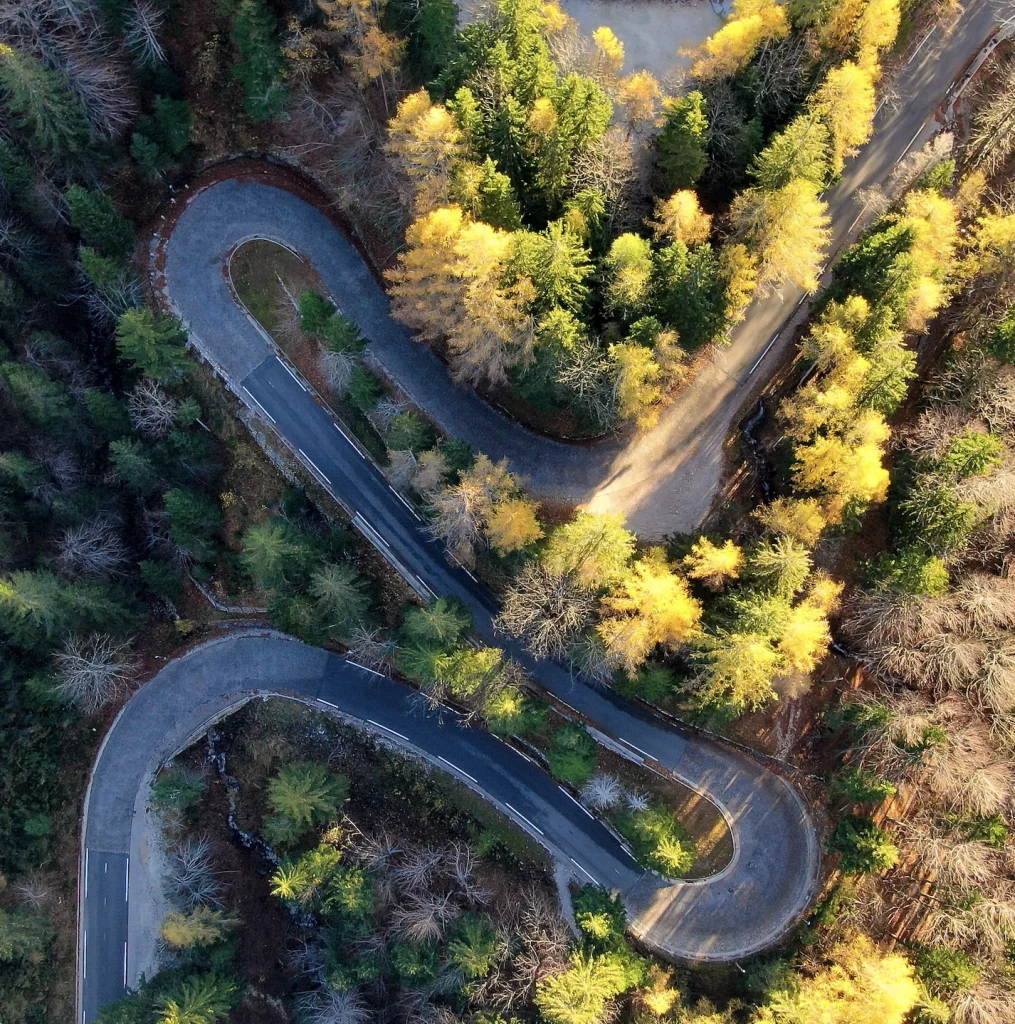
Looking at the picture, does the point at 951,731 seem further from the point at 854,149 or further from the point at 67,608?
the point at 67,608

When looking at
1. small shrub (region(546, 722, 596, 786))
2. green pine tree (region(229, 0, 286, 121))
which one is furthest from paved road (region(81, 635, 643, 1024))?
green pine tree (region(229, 0, 286, 121))

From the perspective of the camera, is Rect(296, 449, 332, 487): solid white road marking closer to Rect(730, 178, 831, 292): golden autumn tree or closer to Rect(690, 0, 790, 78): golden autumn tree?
Rect(730, 178, 831, 292): golden autumn tree

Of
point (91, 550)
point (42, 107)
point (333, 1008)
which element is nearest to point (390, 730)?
point (333, 1008)

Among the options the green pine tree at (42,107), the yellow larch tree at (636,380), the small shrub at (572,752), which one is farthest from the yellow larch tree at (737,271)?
the green pine tree at (42,107)

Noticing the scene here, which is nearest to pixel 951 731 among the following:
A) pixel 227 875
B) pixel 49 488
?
pixel 227 875

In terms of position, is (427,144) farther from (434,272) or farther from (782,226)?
(782,226)
